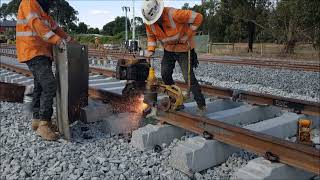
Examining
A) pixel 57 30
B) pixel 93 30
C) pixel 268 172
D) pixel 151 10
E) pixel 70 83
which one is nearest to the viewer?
pixel 268 172

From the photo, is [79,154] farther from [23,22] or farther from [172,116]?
[23,22]

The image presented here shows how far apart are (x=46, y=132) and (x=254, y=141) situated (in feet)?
8.77

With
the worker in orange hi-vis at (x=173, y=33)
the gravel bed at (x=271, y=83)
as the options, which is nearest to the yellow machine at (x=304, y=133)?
the worker in orange hi-vis at (x=173, y=33)

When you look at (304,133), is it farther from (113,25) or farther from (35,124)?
(113,25)

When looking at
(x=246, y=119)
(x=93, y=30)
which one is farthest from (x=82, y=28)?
(x=246, y=119)

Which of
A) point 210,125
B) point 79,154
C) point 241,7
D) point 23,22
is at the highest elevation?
point 241,7

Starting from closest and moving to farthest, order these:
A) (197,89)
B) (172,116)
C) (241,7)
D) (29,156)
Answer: (29,156), (172,116), (197,89), (241,7)

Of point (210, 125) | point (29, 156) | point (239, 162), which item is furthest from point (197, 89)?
point (29, 156)

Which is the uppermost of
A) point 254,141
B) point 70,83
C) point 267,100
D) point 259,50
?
point 259,50

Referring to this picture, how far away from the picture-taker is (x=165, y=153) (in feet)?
15.3

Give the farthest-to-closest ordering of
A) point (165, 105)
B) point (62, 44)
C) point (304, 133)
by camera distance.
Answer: point (165, 105) → point (62, 44) → point (304, 133)

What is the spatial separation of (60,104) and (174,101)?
5.05 feet

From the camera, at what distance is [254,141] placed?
403 centimetres

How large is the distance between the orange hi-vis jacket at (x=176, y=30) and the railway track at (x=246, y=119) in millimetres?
984
